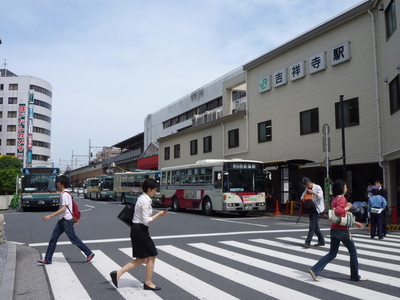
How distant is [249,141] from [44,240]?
18.1m

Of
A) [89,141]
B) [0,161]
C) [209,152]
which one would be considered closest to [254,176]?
[209,152]

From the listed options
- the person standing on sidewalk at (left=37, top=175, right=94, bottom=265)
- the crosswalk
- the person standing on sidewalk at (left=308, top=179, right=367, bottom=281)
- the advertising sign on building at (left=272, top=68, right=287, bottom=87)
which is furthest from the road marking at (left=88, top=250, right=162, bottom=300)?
the advertising sign on building at (left=272, top=68, right=287, bottom=87)

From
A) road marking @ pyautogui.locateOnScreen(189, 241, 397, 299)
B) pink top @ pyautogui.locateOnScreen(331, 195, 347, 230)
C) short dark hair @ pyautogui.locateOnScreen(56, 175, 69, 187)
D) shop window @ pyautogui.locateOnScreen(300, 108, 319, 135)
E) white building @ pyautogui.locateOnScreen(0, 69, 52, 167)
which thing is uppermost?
white building @ pyautogui.locateOnScreen(0, 69, 52, 167)

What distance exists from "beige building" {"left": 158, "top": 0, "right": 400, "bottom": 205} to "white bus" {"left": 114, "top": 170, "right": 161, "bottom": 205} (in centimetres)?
642

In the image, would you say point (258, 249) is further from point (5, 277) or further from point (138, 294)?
point (5, 277)

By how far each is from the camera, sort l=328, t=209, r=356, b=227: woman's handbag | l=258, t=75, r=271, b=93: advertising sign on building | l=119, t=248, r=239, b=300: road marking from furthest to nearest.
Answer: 1. l=258, t=75, r=271, b=93: advertising sign on building
2. l=328, t=209, r=356, b=227: woman's handbag
3. l=119, t=248, r=239, b=300: road marking

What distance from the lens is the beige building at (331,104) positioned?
17.8m

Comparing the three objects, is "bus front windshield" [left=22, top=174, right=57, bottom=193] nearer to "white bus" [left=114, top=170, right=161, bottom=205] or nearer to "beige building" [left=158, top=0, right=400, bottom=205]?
"white bus" [left=114, top=170, right=161, bottom=205]

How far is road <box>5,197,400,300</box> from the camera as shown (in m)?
5.96

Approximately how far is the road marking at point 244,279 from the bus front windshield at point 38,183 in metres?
18.3

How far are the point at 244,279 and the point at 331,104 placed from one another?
53.8 feet

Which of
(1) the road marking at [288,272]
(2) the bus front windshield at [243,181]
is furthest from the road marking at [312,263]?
(2) the bus front windshield at [243,181]

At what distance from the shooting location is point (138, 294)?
5930 millimetres

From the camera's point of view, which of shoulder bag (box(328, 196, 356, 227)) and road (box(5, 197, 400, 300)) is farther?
shoulder bag (box(328, 196, 356, 227))
